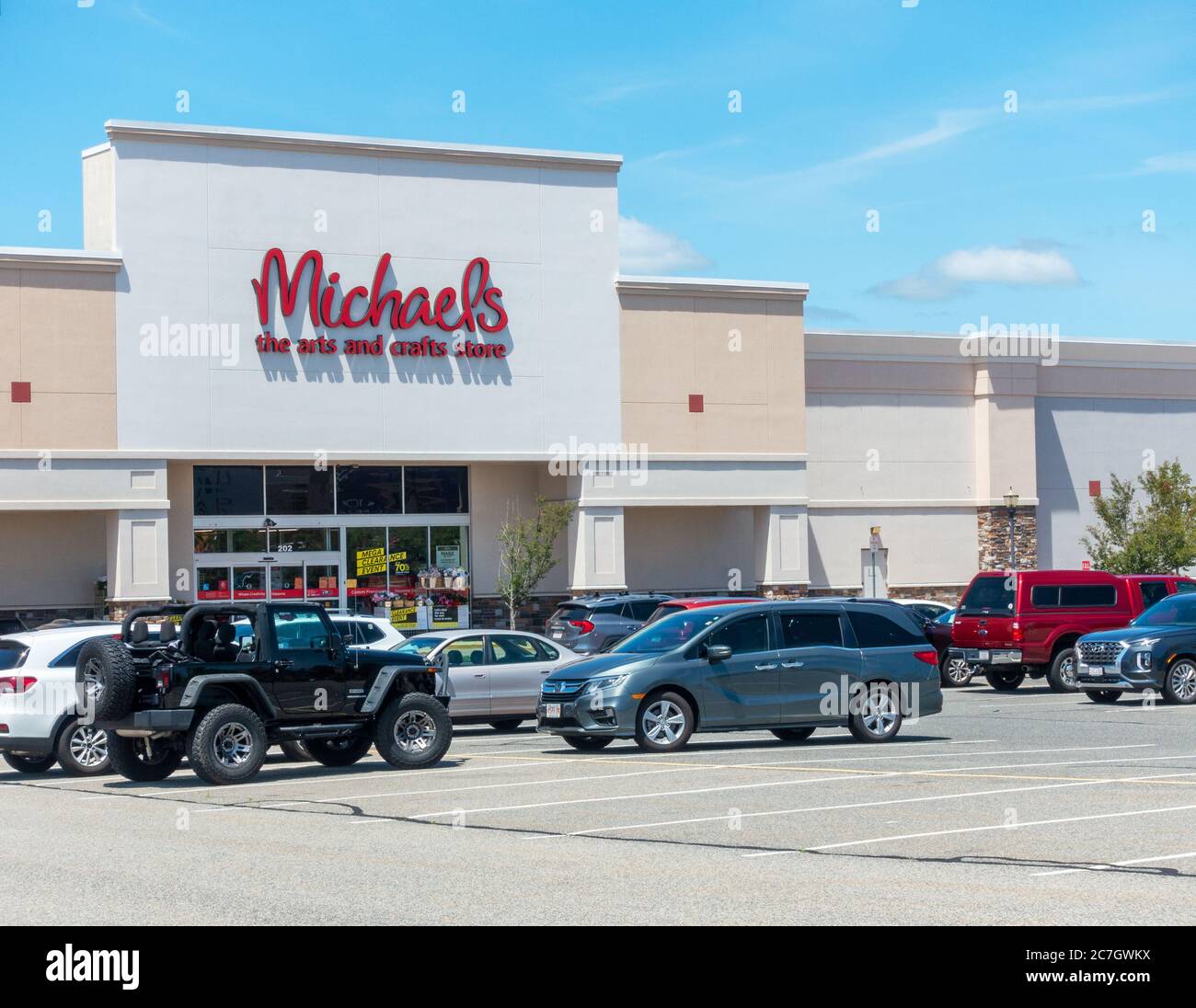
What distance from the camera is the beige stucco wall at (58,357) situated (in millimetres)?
37062

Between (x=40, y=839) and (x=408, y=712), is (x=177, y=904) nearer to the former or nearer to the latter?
(x=40, y=839)

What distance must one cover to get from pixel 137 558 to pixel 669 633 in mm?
22471

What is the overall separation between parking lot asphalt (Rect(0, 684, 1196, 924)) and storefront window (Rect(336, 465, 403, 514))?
23373mm

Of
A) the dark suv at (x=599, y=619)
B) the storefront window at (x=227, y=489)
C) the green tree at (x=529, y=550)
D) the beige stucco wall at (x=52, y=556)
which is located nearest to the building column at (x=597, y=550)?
the green tree at (x=529, y=550)

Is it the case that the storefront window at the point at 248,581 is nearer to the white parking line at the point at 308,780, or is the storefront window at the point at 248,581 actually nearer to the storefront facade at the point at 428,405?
the storefront facade at the point at 428,405

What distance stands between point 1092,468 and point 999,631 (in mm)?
24017

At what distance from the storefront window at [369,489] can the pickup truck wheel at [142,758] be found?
25.1m

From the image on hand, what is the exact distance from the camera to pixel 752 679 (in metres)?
18.8

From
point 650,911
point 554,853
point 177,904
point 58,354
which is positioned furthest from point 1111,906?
point 58,354

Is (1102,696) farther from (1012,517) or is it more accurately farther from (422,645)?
(1012,517)

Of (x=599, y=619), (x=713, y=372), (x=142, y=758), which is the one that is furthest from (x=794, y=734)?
(x=713, y=372)

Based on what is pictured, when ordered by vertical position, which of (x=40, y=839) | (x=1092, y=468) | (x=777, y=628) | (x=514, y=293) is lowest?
(x=40, y=839)

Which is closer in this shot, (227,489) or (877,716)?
(877,716)
